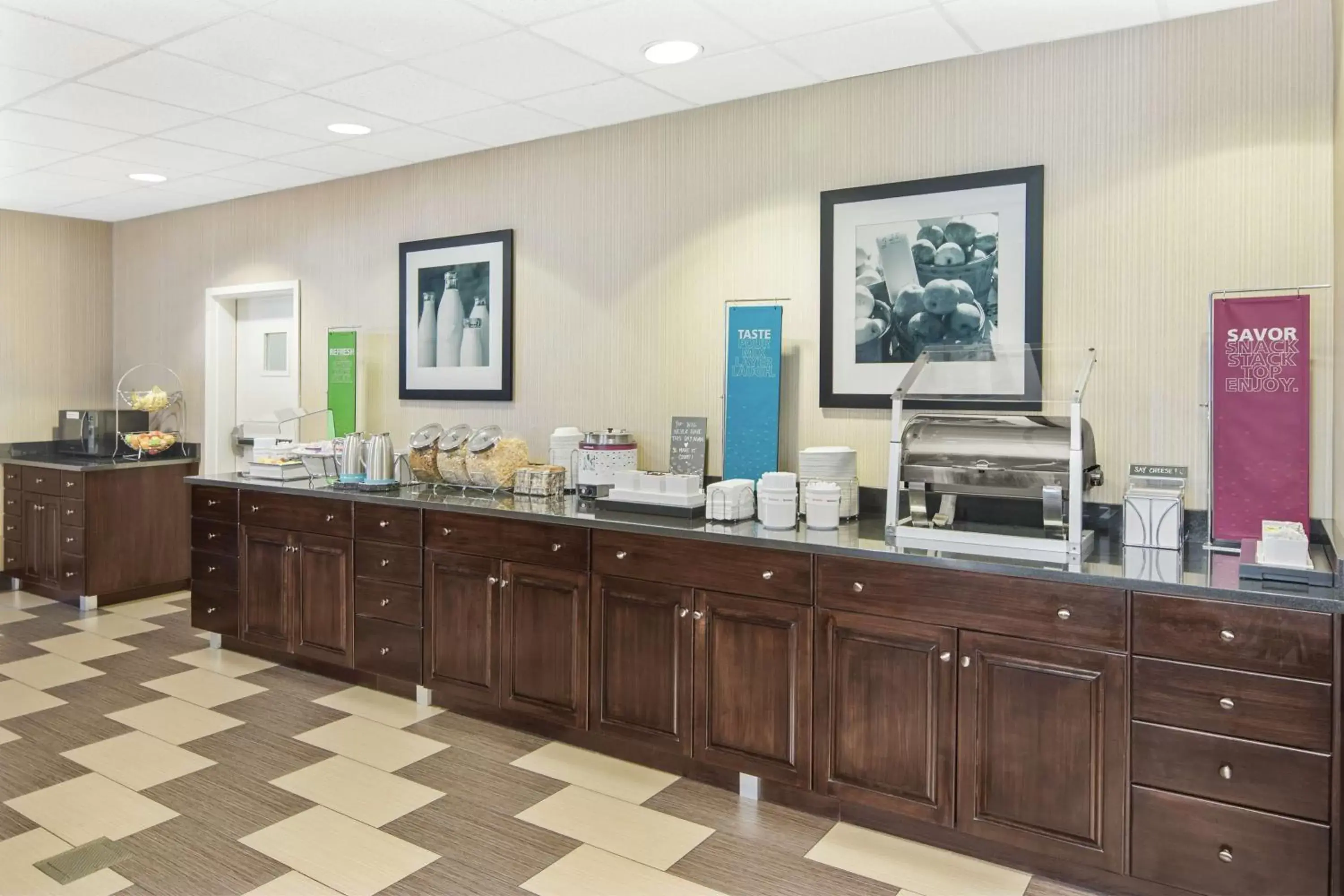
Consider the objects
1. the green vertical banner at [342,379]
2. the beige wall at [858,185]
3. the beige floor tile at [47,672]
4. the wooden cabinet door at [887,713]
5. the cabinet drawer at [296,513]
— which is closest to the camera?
the wooden cabinet door at [887,713]

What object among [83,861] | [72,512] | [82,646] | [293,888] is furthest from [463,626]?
[72,512]

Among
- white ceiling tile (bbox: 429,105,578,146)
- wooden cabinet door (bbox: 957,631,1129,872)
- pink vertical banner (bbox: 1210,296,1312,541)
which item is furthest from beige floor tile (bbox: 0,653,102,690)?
pink vertical banner (bbox: 1210,296,1312,541)

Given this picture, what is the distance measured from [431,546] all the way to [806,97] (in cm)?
233

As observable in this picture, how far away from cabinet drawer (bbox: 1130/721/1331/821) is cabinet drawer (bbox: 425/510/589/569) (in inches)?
72.7

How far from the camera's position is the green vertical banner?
511 cm

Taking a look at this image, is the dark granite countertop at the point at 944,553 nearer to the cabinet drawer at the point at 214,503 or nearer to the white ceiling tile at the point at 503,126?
the cabinet drawer at the point at 214,503

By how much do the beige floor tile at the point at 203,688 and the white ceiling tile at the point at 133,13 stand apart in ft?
8.60

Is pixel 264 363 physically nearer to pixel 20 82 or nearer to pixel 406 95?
pixel 20 82

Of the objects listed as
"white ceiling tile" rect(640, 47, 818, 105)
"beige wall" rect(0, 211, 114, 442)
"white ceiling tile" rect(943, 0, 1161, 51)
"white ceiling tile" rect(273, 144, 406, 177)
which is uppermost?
"white ceiling tile" rect(273, 144, 406, 177)

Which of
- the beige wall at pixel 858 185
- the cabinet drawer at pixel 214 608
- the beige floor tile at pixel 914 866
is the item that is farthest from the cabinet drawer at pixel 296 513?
the beige floor tile at pixel 914 866

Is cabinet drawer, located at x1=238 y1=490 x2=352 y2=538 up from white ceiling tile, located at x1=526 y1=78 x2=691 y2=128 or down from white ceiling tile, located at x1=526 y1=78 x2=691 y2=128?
down

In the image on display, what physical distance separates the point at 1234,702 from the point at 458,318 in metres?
3.70

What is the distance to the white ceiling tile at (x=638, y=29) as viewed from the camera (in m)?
2.88

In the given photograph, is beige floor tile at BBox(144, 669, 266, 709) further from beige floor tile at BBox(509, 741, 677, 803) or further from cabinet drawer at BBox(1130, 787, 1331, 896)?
cabinet drawer at BBox(1130, 787, 1331, 896)
